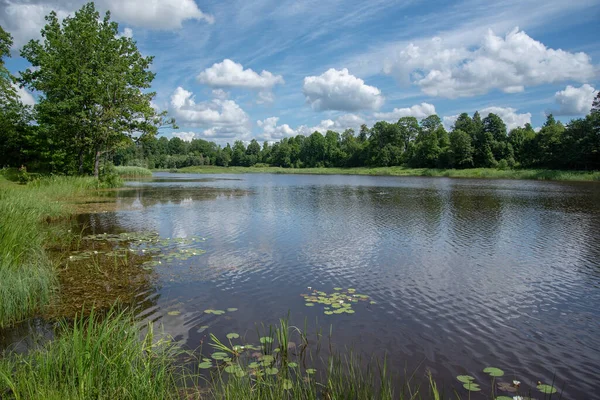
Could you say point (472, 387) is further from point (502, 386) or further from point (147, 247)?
point (147, 247)

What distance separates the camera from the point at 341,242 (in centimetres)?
1557

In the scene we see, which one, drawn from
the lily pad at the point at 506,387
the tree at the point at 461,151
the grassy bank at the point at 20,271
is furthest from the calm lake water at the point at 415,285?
the tree at the point at 461,151

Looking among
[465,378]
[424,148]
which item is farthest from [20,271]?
[424,148]

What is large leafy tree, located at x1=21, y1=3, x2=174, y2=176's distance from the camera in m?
33.1

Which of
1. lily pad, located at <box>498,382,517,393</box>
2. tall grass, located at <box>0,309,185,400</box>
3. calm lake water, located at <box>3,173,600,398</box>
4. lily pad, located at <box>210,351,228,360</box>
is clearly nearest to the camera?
tall grass, located at <box>0,309,185,400</box>

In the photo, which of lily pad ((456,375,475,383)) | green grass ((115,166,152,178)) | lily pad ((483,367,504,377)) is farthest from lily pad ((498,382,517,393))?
green grass ((115,166,152,178))

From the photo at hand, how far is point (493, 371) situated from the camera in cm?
601

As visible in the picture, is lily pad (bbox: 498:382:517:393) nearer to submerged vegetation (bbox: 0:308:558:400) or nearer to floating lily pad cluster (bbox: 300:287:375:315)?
submerged vegetation (bbox: 0:308:558:400)

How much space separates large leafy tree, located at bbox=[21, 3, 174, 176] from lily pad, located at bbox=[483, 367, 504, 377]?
3475 cm

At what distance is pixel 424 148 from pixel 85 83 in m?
86.5

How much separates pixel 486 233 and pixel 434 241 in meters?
3.51

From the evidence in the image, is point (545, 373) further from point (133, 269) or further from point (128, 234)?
point (128, 234)

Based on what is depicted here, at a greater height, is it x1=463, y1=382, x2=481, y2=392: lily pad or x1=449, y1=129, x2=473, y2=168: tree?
x1=449, y1=129, x2=473, y2=168: tree

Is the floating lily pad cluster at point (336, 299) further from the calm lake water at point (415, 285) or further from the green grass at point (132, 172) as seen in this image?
the green grass at point (132, 172)
